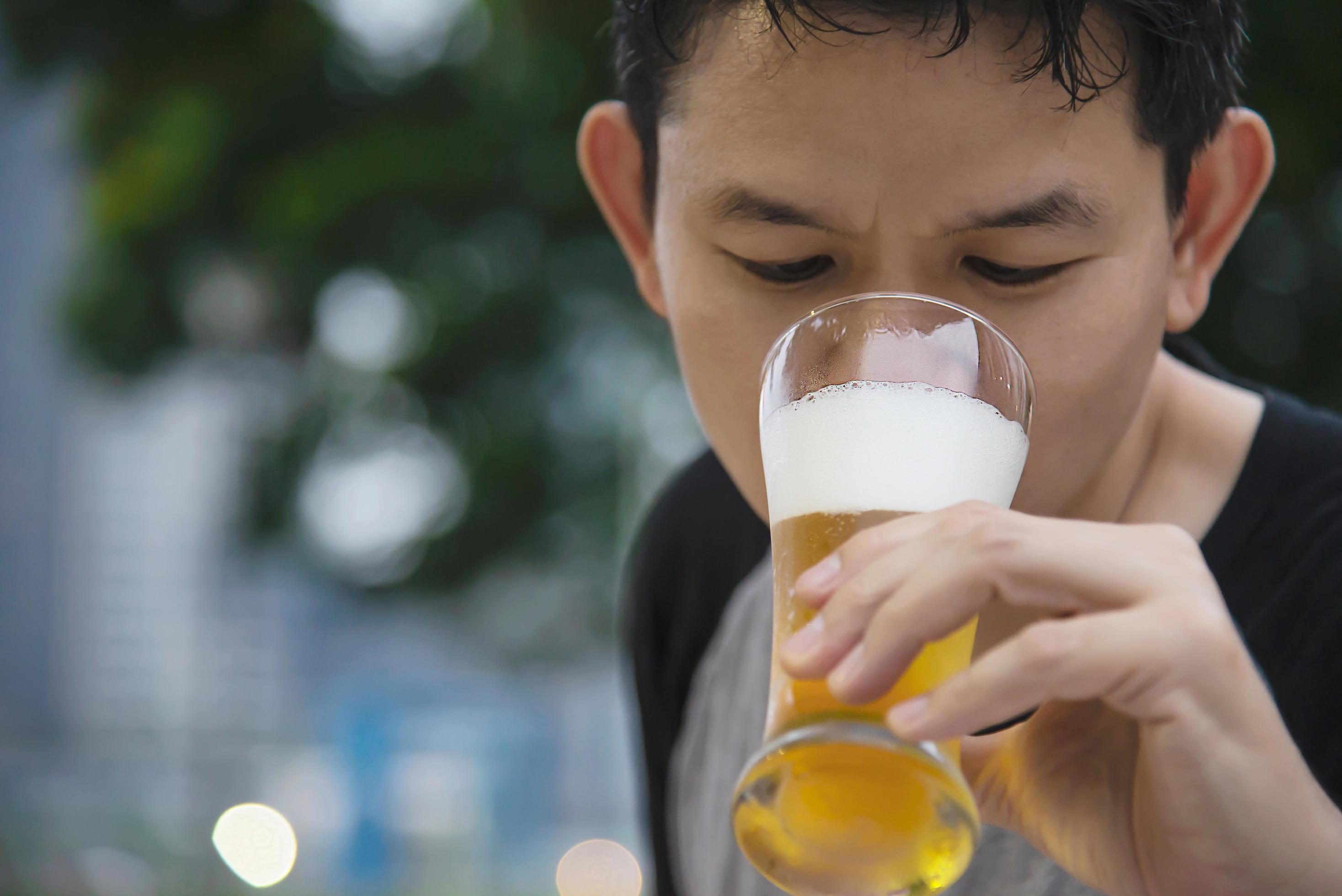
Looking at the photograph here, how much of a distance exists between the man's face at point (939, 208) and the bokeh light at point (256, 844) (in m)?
5.15

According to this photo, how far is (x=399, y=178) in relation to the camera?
14.1 feet

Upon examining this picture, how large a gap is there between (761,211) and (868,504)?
0.42 metres

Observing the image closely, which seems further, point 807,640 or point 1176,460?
point 1176,460

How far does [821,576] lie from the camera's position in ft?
3.44

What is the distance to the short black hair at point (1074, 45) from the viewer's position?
4.39 feet

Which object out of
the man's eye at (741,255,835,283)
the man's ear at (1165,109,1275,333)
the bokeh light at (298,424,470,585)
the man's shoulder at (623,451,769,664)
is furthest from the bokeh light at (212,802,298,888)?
the man's ear at (1165,109,1275,333)

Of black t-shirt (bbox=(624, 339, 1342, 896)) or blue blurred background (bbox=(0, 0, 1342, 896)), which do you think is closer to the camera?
black t-shirt (bbox=(624, 339, 1342, 896))

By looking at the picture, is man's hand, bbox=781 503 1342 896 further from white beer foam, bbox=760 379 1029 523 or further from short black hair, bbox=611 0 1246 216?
short black hair, bbox=611 0 1246 216

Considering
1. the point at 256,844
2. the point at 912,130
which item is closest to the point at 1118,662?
the point at 912,130

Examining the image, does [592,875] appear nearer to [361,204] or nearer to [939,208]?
[361,204]

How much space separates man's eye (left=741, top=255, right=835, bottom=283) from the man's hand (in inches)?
17.5

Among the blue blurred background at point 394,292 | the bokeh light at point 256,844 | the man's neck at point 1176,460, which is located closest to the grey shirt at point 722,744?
the man's neck at point 1176,460

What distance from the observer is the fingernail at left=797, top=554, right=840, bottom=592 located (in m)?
1.04

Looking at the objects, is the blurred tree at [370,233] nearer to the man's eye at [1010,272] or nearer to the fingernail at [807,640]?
the man's eye at [1010,272]
